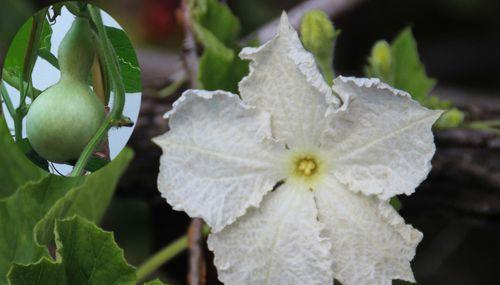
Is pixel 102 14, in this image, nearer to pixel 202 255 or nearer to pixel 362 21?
pixel 202 255

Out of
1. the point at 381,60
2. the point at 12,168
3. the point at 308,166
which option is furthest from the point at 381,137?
the point at 12,168

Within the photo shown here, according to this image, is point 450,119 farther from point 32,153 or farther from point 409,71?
point 32,153

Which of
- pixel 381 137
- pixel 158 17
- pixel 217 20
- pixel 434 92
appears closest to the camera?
pixel 381 137

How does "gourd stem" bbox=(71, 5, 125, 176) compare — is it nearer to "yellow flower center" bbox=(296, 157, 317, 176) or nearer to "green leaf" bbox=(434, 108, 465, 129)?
"yellow flower center" bbox=(296, 157, 317, 176)

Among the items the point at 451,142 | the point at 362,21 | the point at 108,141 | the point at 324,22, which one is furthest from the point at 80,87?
the point at 362,21

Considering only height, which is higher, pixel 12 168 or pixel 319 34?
pixel 319 34

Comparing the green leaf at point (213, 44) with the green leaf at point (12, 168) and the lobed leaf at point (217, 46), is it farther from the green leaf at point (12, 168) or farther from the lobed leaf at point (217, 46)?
the green leaf at point (12, 168)
